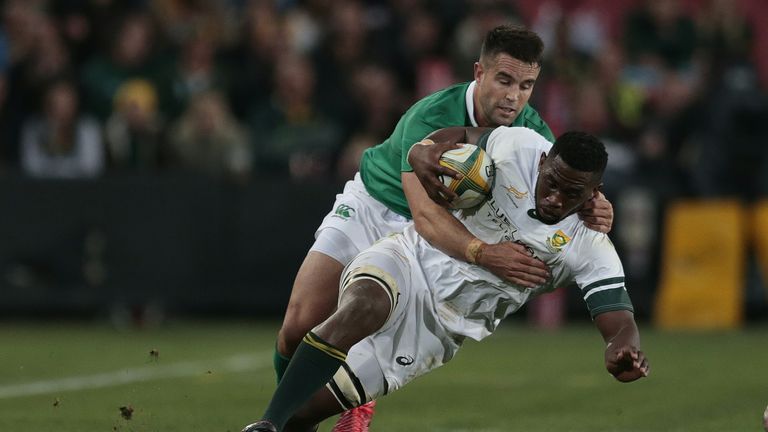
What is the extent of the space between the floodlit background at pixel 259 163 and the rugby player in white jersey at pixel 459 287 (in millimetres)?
5697

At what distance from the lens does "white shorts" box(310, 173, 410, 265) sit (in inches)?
276

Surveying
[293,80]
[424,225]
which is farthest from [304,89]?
[424,225]

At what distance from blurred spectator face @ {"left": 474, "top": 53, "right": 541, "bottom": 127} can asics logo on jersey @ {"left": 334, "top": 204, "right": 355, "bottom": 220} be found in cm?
89

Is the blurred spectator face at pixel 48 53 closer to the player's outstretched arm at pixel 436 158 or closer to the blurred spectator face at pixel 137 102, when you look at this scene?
the blurred spectator face at pixel 137 102

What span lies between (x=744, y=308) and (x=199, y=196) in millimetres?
5140

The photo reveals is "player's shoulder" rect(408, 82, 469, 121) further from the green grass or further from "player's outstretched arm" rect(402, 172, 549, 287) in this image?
the green grass

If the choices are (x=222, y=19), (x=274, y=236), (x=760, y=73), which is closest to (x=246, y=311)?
(x=274, y=236)

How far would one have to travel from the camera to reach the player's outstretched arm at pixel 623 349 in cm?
568

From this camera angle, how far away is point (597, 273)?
603 centimetres

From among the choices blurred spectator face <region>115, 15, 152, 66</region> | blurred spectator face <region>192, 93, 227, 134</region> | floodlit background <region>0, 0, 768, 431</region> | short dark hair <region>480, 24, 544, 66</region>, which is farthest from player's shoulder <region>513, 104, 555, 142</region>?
blurred spectator face <region>115, 15, 152, 66</region>

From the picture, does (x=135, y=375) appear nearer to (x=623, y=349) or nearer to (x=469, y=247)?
(x=469, y=247)

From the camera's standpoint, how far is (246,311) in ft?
46.0

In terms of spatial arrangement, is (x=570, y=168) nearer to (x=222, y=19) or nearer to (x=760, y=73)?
(x=222, y=19)

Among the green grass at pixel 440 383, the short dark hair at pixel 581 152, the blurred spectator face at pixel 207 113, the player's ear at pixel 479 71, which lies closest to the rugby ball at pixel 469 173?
the short dark hair at pixel 581 152
